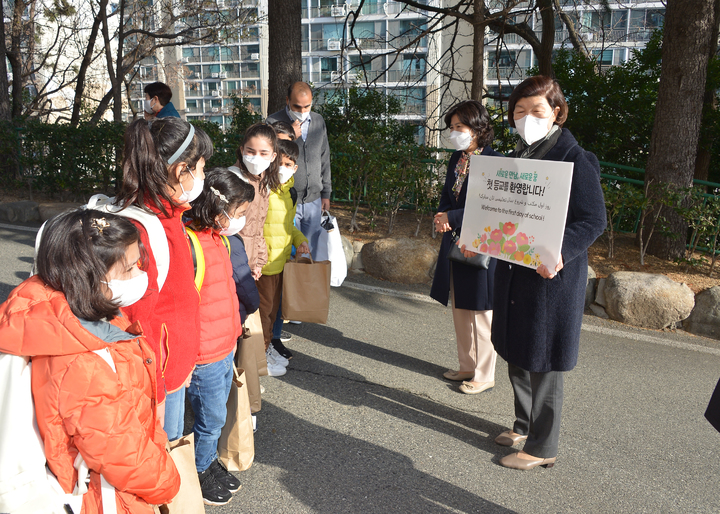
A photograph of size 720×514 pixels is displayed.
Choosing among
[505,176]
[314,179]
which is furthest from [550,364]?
[314,179]

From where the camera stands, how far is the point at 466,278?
3750 mm

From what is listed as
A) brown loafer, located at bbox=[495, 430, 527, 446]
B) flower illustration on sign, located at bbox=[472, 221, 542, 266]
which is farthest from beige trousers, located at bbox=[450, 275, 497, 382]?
flower illustration on sign, located at bbox=[472, 221, 542, 266]

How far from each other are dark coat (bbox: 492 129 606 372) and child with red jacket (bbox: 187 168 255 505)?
1407mm

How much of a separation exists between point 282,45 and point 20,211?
468 centimetres

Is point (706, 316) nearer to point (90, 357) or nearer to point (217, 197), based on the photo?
point (217, 197)

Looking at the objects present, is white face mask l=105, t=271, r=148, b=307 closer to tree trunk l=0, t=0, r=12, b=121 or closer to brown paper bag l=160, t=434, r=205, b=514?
brown paper bag l=160, t=434, r=205, b=514

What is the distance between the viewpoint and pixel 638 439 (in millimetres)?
3303

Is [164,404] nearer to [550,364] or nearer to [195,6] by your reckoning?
[550,364]

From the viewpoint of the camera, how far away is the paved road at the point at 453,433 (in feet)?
9.04

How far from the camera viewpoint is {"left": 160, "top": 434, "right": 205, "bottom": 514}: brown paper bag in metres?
2.01

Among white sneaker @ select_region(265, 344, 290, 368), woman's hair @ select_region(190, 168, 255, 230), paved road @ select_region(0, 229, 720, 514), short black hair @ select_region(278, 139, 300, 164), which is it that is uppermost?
short black hair @ select_region(278, 139, 300, 164)

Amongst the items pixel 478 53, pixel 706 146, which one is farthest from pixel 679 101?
pixel 478 53

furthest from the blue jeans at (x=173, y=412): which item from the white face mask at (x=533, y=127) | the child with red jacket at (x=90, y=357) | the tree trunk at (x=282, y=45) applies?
the tree trunk at (x=282, y=45)

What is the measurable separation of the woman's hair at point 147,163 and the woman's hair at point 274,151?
1187mm
